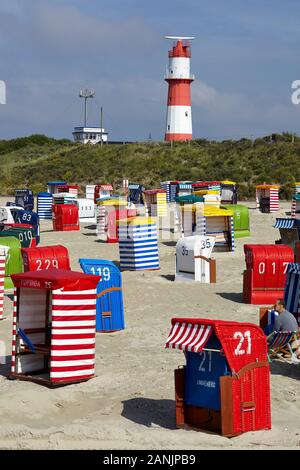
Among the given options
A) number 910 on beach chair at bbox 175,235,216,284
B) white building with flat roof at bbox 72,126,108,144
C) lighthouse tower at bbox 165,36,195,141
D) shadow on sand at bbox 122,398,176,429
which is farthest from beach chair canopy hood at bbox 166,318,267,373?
white building with flat roof at bbox 72,126,108,144

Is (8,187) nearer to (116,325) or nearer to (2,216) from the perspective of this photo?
(2,216)

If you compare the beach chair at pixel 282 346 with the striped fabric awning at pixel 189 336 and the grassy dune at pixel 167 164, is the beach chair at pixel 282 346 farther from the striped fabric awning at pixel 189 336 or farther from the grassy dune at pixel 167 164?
the grassy dune at pixel 167 164

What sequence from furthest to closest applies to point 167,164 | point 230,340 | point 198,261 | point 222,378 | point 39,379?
1. point 167,164
2. point 198,261
3. point 39,379
4. point 230,340
5. point 222,378

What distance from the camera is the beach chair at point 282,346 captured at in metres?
13.1

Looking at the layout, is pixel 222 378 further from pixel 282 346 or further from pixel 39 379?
pixel 282 346

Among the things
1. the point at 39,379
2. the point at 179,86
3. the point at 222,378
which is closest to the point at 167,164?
the point at 179,86

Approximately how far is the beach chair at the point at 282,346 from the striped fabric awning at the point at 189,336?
9.64 feet

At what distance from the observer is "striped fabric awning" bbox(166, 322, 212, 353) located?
33.1 ft

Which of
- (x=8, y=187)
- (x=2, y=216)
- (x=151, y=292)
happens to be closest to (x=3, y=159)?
(x=8, y=187)

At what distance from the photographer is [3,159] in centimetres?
8750

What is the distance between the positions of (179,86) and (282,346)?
213 ft

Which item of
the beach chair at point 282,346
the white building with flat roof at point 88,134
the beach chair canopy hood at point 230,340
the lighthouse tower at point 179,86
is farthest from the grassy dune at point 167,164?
the beach chair canopy hood at point 230,340

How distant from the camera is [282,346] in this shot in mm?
13258
